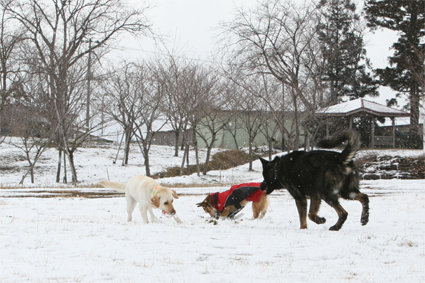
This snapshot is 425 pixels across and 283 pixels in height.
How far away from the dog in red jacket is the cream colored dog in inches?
39.4

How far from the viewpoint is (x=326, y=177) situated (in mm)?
5918

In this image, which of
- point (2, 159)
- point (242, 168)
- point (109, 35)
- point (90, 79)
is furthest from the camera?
point (242, 168)

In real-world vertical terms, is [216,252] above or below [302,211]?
below

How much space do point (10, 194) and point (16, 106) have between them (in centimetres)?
829

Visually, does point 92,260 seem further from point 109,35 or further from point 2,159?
point 2,159

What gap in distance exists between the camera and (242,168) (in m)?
32.4

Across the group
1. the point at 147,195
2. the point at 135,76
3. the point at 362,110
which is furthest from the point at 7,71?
the point at 362,110

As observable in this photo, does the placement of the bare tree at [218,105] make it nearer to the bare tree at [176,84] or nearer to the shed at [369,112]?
the bare tree at [176,84]

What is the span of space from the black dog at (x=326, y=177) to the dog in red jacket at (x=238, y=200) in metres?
0.95

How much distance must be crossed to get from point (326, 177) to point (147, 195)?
301 cm

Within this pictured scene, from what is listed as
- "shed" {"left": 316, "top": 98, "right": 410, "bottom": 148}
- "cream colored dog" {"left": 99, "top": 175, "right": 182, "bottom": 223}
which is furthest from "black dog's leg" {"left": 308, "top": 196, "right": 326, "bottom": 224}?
"shed" {"left": 316, "top": 98, "right": 410, "bottom": 148}

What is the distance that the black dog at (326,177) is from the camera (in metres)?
5.89

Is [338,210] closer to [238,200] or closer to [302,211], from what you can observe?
Answer: [302,211]

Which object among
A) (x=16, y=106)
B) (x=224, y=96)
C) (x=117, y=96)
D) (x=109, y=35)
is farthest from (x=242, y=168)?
(x=16, y=106)
